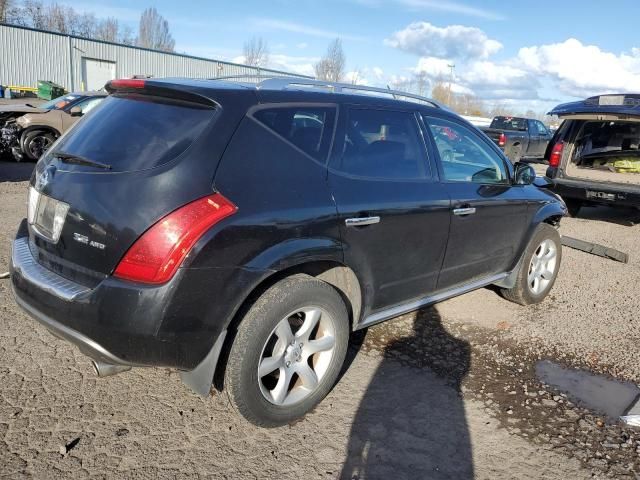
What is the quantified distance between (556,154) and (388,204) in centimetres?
662

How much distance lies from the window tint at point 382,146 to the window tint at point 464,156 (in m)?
0.25

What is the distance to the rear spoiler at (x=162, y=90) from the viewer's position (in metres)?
2.65

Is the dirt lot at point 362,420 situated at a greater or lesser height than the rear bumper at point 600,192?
lesser

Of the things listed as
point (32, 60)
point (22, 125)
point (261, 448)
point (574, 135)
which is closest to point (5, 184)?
point (22, 125)

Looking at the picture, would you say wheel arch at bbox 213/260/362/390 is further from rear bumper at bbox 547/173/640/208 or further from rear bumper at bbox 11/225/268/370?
rear bumper at bbox 547/173/640/208

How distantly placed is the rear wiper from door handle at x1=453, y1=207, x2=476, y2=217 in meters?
2.27

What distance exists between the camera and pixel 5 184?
9086mm

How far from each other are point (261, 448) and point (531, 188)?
10.8 ft

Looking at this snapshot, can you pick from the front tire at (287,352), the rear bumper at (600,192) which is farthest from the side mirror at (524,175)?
the rear bumper at (600,192)

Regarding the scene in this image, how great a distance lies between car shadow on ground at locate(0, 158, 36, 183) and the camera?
9722 mm

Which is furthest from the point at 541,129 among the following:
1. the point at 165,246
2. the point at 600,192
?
the point at 165,246

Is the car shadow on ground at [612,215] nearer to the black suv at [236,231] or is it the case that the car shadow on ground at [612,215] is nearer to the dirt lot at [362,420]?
the dirt lot at [362,420]

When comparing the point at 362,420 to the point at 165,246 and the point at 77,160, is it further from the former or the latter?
the point at 77,160

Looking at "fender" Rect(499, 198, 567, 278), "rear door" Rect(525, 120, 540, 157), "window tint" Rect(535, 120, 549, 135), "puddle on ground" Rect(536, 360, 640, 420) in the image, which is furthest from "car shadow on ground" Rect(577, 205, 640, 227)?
"window tint" Rect(535, 120, 549, 135)
